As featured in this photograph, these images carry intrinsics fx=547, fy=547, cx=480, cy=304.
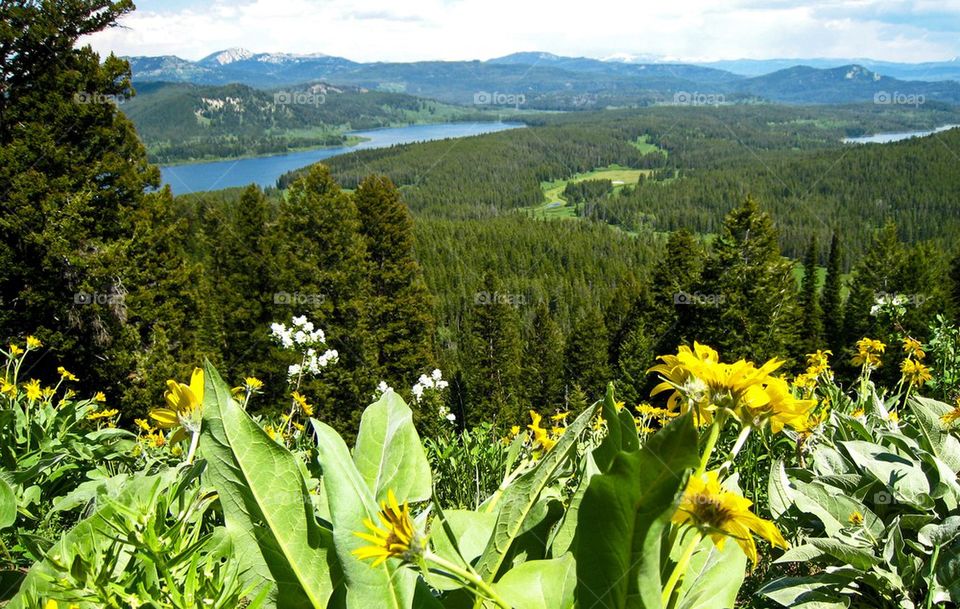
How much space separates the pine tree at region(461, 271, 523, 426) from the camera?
2427 centimetres

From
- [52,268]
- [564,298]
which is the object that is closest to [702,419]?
[52,268]

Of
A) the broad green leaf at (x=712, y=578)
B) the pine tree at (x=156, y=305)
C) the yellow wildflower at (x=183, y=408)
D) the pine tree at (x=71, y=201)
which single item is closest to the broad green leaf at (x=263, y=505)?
the yellow wildflower at (x=183, y=408)

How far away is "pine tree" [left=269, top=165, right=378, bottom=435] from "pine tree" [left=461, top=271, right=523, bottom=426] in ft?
20.7

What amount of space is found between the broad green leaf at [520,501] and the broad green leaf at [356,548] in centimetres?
18

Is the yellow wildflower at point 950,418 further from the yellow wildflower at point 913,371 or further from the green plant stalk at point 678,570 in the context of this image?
the green plant stalk at point 678,570

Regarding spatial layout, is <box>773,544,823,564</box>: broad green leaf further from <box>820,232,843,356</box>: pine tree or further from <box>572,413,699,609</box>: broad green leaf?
<box>820,232,843,356</box>: pine tree

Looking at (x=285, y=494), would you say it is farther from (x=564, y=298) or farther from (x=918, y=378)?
(x=564, y=298)

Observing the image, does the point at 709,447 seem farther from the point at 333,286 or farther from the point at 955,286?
the point at 955,286

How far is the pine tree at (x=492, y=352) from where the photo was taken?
2427 centimetres

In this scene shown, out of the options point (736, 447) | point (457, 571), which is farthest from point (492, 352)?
point (457, 571)

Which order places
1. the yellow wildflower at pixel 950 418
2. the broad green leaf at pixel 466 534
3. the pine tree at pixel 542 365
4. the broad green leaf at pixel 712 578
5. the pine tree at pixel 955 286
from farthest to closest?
the pine tree at pixel 955 286
the pine tree at pixel 542 365
the yellow wildflower at pixel 950 418
the broad green leaf at pixel 466 534
the broad green leaf at pixel 712 578

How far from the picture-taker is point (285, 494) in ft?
4.14

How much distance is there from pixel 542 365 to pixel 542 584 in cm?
2799

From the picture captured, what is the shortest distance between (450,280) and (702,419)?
77.8 meters
